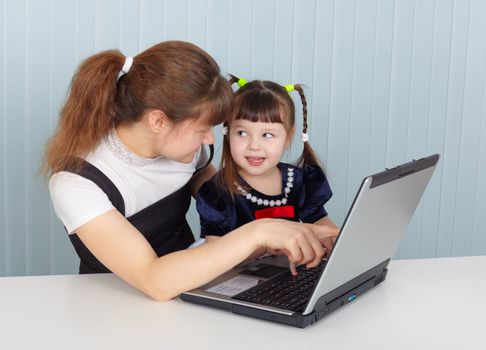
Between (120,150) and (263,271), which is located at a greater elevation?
(120,150)

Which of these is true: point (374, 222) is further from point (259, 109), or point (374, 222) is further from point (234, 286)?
point (259, 109)

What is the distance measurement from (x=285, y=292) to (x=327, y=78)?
1912 mm

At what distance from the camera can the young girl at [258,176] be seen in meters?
1.96

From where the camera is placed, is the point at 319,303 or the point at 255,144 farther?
the point at 255,144

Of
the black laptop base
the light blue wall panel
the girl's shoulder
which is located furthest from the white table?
the light blue wall panel

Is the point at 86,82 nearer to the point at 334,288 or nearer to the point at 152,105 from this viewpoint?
the point at 152,105

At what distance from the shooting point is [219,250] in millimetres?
1466

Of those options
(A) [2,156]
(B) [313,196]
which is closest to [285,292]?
(B) [313,196]

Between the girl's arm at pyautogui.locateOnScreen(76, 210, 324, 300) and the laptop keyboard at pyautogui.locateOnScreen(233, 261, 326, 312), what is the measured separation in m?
0.04

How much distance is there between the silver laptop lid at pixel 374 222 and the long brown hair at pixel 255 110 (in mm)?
520

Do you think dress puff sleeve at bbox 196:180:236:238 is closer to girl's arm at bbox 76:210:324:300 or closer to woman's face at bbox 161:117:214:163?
woman's face at bbox 161:117:214:163

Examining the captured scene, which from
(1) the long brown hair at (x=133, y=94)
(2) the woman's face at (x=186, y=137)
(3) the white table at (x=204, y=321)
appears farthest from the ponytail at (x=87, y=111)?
(3) the white table at (x=204, y=321)

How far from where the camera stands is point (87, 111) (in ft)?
5.63

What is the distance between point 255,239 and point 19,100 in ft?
5.40
